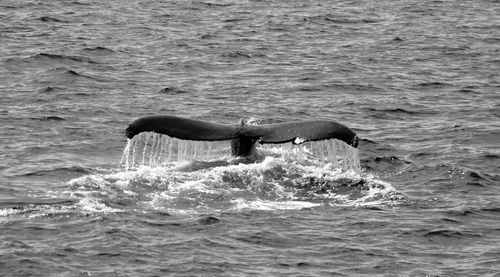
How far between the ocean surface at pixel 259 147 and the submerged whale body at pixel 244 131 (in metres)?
0.38

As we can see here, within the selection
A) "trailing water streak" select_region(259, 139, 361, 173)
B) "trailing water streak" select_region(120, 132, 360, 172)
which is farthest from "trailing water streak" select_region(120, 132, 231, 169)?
"trailing water streak" select_region(259, 139, 361, 173)

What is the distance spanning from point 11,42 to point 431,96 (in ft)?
36.7

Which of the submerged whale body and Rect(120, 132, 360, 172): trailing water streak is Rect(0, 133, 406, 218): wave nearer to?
Rect(120, 132, 360, 172): trailing water streak

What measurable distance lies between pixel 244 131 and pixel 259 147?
1.54 meters

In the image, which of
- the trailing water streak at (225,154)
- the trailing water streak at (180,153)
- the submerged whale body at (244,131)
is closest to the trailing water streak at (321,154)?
the trailing water streak at (225,154)

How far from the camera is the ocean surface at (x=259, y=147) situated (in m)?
16.5

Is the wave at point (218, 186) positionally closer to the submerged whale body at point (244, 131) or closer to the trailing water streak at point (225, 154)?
the trailing water streak at point (225, 154)

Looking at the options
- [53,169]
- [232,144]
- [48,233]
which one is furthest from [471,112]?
[48,233]

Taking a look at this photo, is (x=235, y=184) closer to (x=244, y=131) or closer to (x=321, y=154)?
(x=244, y=131)

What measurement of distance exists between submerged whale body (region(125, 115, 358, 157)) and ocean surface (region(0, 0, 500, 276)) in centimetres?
38

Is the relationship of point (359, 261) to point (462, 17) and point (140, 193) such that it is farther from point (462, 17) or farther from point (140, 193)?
point (462, 17)

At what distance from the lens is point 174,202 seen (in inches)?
723

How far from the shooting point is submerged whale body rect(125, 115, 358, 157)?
1938cm

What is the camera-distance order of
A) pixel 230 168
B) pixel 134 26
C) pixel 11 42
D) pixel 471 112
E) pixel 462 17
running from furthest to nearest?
pixel 462 17, pixel 134 26, pixel 11 42, pixel 471 112, pixel 230 168
